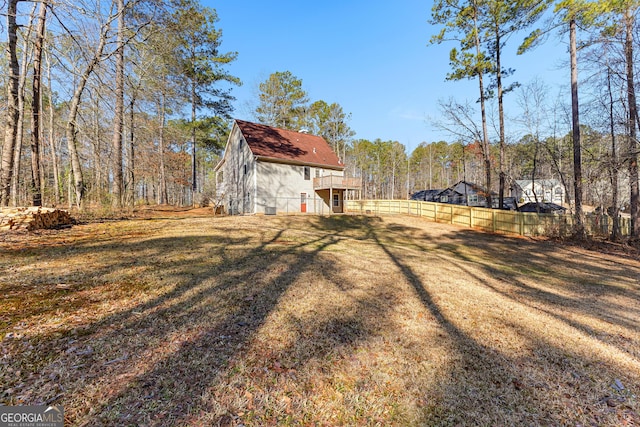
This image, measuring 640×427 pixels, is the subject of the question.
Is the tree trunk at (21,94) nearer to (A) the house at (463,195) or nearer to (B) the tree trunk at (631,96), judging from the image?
(B) the tree trunk at (631,96)

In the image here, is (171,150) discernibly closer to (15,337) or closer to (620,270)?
(15,337)

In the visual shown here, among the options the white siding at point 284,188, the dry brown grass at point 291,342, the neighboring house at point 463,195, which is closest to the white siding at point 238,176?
the white siding at point 284,188

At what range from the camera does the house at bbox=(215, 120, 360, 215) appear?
20.3 metres

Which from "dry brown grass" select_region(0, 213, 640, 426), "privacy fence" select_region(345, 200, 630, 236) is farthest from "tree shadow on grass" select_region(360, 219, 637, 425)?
"privacy fence" select_region(345, 200, 630, 236)

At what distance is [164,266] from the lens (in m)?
5.28

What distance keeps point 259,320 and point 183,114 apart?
1005 inches

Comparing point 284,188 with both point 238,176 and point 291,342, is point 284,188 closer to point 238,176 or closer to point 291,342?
point 238,176

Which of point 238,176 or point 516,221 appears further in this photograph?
point 238,176

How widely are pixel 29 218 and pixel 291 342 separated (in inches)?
314

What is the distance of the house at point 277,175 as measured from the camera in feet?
66.5

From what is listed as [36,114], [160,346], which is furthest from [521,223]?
[36,114]

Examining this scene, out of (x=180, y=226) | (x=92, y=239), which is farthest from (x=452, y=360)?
(x=180, y=226)

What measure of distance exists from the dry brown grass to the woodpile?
0.45 meters

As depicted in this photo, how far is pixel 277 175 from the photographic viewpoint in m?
21.0
